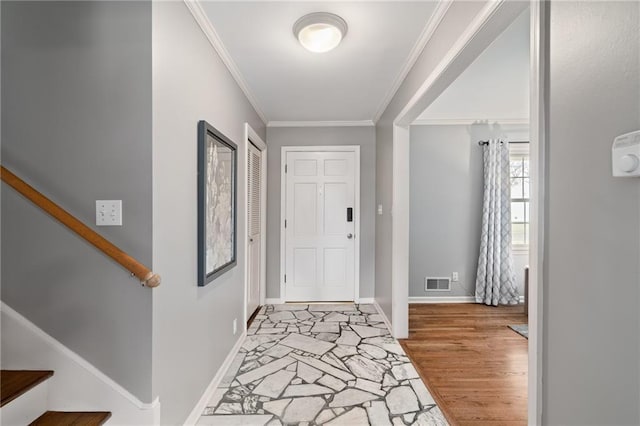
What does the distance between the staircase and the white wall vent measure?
3.77 metres

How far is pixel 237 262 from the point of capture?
2695 millimetres

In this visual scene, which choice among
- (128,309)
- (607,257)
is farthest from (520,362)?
(128,309)

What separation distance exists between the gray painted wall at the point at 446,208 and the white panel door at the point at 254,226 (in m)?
2.09

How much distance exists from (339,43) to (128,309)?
6.80 feet

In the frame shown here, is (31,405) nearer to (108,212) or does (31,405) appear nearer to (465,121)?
(108,212)

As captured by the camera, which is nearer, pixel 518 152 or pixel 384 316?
pixel 384 316

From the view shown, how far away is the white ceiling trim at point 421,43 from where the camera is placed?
177 cm

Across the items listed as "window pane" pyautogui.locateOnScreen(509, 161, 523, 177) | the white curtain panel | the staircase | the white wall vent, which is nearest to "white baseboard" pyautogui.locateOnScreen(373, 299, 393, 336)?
the white wall vent

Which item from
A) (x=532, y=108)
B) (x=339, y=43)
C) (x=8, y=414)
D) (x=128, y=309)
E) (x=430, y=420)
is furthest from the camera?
(x=339, y=43)

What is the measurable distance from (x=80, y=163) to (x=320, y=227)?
3.00 m

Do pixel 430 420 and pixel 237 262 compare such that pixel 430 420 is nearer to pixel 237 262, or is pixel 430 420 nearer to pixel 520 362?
pixel 520 362

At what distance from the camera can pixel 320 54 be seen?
2.36m

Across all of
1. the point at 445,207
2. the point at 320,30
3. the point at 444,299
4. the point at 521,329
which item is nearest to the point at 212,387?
the point at 320,30

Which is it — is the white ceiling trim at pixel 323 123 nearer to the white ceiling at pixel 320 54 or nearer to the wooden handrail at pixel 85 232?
the white ceiling at pixel 320 54
